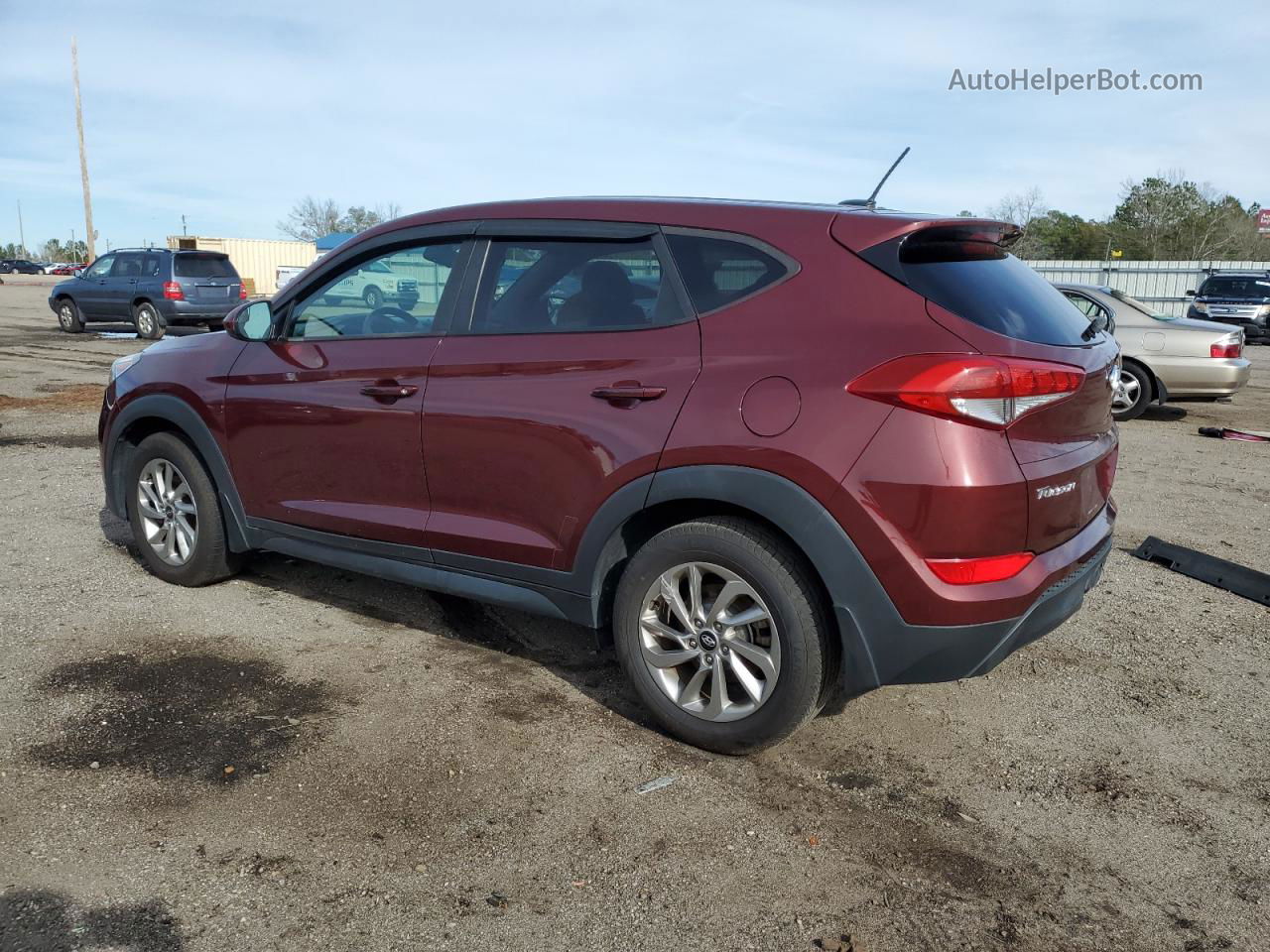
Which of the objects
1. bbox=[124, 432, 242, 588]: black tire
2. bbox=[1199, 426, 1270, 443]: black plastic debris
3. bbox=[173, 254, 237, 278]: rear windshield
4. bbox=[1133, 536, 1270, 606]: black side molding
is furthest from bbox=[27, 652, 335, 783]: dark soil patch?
bbox=[173, 254, 237, 278]: rear windshield

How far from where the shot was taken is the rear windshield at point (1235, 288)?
2538 centimetres

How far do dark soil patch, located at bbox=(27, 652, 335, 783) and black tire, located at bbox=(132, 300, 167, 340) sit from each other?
1800 centimetres

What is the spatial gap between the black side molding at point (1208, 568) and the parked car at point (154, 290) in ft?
58.7

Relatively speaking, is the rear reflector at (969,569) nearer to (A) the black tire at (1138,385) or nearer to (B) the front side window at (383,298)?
(B) the front side window at (383,298)

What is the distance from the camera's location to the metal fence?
36156mm

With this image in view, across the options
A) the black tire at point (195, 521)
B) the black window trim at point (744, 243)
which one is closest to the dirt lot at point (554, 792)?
the black tire at point (195, 521)

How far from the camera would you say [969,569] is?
3.16 m

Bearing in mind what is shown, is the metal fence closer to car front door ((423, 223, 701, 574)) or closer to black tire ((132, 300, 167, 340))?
black tire ((132, 300, 167, 340))

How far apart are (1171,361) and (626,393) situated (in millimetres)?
9996

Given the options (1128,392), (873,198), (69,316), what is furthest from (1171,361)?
(69,316)

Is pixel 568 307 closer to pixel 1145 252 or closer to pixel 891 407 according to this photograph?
pixel 891 407

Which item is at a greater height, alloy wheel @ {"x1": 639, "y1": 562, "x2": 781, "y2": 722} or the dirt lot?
alloy wheel @ {"x1": 639, "y1": 562, "x2": 781, "y2": 722}

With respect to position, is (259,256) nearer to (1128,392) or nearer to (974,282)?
(1128,392)

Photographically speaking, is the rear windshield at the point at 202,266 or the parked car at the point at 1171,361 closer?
the parked car at the point at 1171,361
